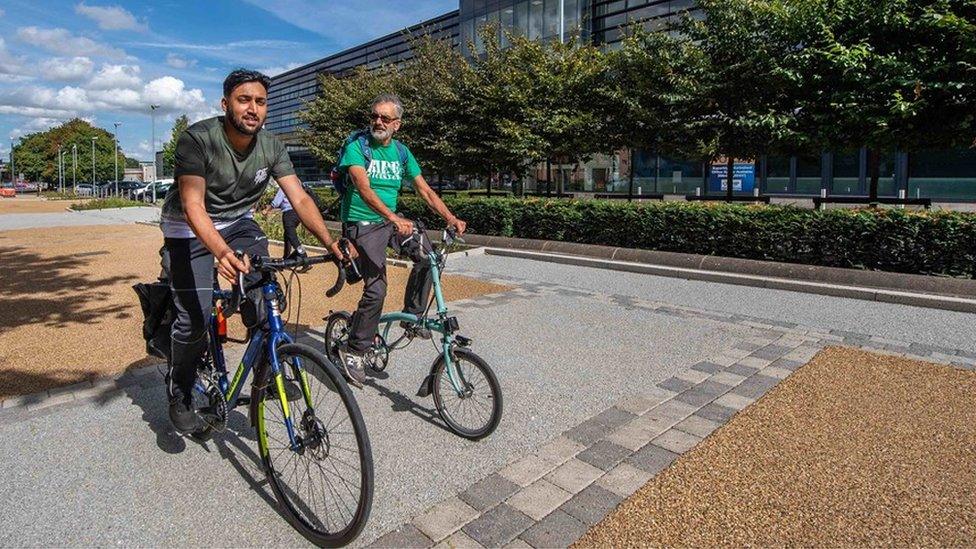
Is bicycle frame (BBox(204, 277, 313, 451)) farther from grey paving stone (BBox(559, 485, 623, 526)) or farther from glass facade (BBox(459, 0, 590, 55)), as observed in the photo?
glass facade (BBox(459, 0, 590, 55))

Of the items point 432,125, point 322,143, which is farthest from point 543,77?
point 322,143

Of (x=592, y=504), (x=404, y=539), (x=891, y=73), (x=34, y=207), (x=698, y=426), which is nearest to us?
(x=404, y=539)

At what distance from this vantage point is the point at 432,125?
20.4 m

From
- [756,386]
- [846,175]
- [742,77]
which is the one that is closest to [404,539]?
[756,386]

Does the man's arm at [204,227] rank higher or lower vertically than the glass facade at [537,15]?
lower

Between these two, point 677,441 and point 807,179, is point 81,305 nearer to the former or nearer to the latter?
point 677,441

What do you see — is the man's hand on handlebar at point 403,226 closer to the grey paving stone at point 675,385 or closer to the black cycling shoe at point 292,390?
the black cycling shoe at point 292,390

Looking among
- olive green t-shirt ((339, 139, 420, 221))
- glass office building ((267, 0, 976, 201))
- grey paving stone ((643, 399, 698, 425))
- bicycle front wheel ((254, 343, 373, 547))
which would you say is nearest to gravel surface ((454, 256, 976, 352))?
grey paving stone ((643, 399, 698, 425))

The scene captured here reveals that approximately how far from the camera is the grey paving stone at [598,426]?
369cm

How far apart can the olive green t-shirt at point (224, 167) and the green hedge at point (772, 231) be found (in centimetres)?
824

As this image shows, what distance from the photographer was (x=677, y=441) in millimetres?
3621

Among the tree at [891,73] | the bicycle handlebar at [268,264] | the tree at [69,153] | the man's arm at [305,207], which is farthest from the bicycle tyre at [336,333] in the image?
the tree at [69,153]

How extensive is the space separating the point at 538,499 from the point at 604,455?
63 cm

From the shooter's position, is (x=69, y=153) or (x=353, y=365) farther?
(x=69, y=153)
